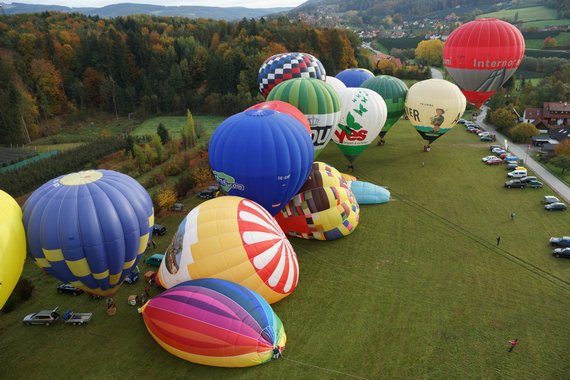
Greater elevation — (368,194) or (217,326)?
(217,326)

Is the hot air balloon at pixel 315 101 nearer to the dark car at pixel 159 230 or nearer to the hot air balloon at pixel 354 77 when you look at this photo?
the dark car at pixel 159 230

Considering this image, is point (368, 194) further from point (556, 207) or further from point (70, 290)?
point (70, 290)

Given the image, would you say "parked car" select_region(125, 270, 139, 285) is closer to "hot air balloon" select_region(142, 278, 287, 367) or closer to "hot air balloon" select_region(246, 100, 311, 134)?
"hot air balloon" select_region(142, 278, 287, 367)

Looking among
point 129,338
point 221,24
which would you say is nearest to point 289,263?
point 129,338

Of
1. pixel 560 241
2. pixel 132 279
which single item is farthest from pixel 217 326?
pixel 560 241

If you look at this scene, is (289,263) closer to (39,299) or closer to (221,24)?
(39,299)

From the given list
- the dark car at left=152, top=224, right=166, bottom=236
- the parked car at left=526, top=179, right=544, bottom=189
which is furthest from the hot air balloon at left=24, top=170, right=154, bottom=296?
the parked car at left=526, top=179, right=544, bottom=189

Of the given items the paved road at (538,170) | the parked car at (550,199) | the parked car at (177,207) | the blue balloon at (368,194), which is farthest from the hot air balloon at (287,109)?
the paved road at (538,170)
